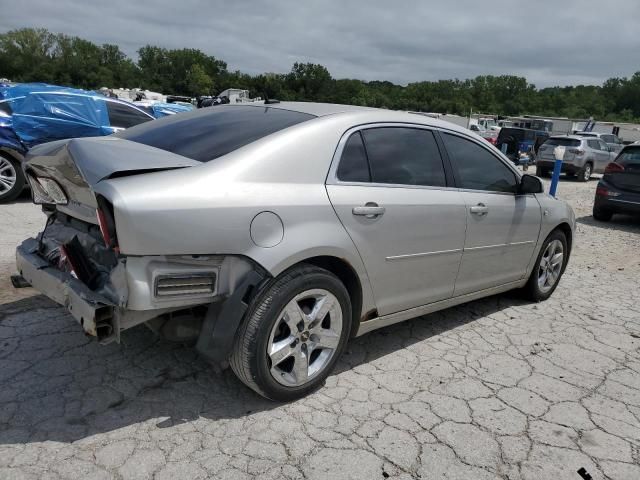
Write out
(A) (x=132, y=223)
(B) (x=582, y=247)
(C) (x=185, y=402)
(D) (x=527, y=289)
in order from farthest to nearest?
(B) (x=582, y=247) → (D) (x=527, y=289) → (C) (x=185, y=402) → (A) (x=132, y=223)

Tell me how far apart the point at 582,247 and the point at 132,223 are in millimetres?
7516

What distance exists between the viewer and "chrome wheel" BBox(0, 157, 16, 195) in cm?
755

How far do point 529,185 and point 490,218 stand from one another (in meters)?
0.63

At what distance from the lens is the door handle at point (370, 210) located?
2.96m

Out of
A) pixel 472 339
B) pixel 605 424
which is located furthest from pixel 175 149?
pixel 605 424

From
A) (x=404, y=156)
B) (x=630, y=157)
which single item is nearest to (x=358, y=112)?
(x=404, y=156)

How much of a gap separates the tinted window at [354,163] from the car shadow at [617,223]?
8368 millimetres

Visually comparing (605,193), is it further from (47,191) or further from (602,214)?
(47,191)

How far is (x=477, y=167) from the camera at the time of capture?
13.1 ft

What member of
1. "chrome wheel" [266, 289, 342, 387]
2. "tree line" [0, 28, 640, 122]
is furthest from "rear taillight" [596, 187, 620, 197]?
"tree line" [0, 28, 640, 122]

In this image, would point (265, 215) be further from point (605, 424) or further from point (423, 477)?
point (605, 424)

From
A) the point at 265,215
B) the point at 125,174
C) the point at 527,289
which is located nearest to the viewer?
the point at 125,174

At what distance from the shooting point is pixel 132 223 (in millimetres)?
2232

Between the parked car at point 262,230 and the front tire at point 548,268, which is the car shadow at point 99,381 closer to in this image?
the parked car at point 262,230
